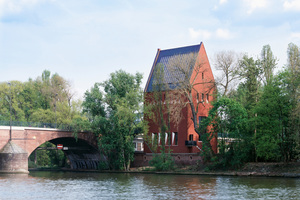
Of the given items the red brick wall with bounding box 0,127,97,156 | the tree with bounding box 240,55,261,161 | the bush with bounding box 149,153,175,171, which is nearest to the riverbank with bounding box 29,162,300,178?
the bush with bounding box 149,153,175,171

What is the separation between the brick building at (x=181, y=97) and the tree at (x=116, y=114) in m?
2.89

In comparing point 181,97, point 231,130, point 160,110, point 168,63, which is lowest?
point 231,130

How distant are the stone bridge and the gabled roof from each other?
14.2 metres

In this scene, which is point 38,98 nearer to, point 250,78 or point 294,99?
point 250,78

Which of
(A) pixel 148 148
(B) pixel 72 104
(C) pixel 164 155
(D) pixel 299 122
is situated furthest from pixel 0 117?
(D) pixel 299 122

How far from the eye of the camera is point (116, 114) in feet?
222

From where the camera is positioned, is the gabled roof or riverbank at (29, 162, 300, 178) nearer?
riverbank at (29, 162, 300, 178)

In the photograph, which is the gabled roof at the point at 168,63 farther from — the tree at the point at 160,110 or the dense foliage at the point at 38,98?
the dense foliage at the point at 38,98

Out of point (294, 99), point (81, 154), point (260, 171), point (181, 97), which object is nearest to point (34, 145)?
point (81, 154)

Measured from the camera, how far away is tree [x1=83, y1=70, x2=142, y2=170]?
224ft

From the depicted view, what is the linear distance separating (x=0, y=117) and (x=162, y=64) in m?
39.0

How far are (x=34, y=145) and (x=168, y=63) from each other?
82.7ft

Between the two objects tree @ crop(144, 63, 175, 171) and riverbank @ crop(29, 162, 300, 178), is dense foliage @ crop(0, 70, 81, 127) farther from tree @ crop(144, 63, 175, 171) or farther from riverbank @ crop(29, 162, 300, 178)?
riverbank @ crop(29, 162, 300, 178)

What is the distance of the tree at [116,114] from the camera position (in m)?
68.1
